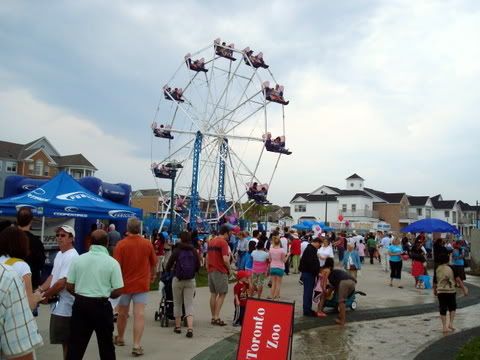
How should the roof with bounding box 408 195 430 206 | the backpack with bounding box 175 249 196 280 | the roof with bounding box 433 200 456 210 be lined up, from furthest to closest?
the roof with bounding box 433 200 456 210
the roof with bounding box 408 195 430 206
the backpack with bounding box 175 249 196 280

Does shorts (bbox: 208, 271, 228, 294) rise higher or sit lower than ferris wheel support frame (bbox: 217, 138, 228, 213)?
lower

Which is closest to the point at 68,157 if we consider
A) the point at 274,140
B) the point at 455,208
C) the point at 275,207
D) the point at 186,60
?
the point at 186,60

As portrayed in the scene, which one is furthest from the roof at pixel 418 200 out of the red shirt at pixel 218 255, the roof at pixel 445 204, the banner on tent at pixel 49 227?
the red shirt at pixel 218 255

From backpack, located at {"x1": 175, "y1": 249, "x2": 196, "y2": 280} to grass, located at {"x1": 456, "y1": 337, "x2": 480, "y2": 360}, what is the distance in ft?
13.1

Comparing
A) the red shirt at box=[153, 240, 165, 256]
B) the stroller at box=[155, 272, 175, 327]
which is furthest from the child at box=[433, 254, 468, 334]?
the red shirt at box=[153, 240, 165, 256]

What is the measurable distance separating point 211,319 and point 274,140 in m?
23.1

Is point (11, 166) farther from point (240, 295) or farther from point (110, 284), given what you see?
point (110, 284)

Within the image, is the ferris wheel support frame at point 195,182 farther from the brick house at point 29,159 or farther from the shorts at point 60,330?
the brick house at point 29,159

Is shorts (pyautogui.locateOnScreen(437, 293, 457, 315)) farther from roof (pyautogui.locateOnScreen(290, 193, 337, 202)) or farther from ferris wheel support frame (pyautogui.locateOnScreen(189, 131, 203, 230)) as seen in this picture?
roof (pyautogui.locateOnScreen(290, 193, 337, 202))

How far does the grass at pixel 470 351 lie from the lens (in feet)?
20.9

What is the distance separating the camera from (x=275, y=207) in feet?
365

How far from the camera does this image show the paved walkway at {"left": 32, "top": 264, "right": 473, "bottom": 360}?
270 inches

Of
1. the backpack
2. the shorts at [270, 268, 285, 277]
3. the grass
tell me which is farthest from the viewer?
the shorts at [270, 268, 285, 277]

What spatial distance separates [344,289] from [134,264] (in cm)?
487
